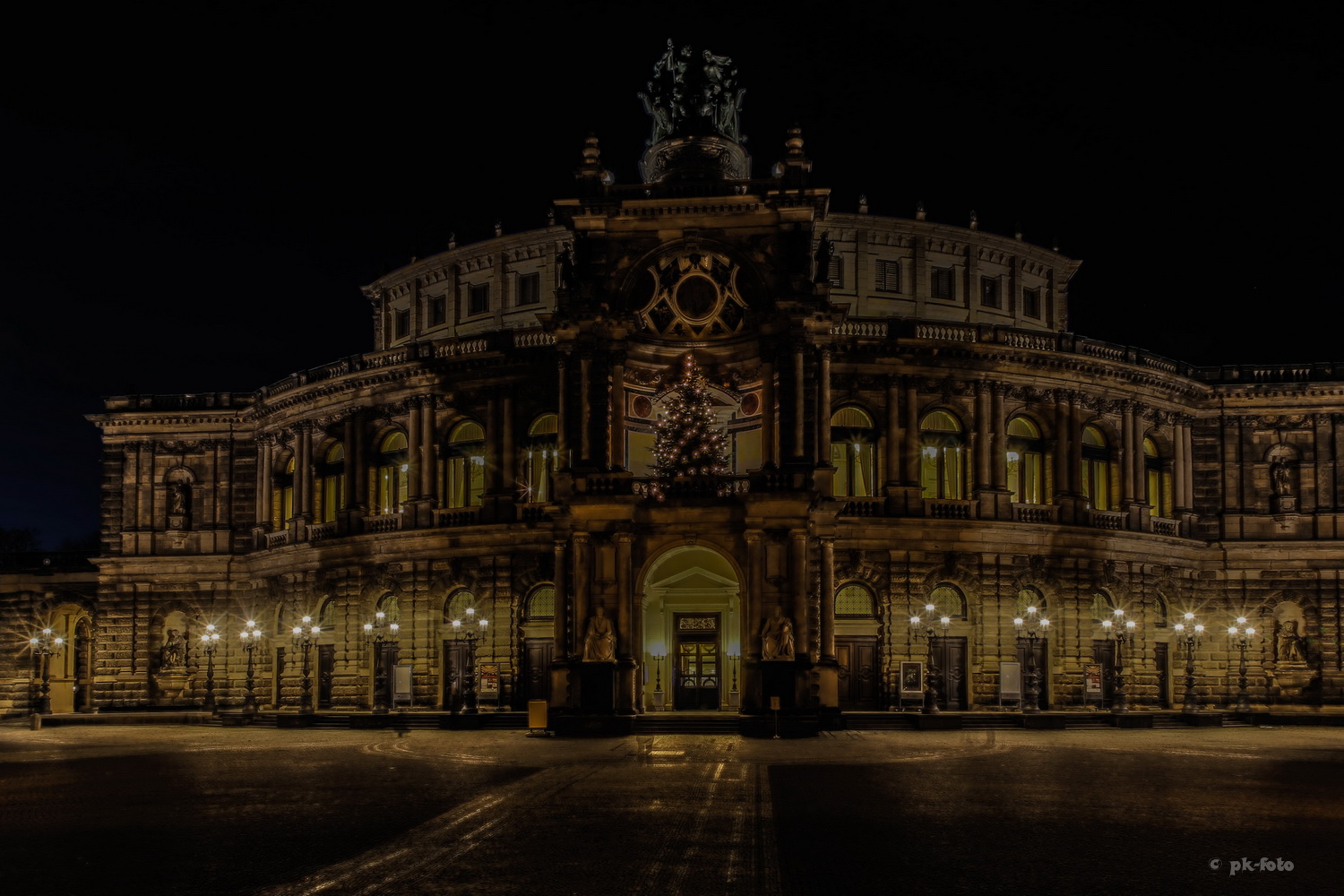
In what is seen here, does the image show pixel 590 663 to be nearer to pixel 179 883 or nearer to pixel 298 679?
pixel 298 679

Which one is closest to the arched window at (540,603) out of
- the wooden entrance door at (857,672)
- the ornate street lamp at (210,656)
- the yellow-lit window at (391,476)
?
the yellow-lit window at (391,476)

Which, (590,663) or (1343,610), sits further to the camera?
(1343,610)

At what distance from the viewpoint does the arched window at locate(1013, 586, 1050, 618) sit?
5772 centimetres

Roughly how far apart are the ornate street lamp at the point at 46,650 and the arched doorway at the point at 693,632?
2952cm

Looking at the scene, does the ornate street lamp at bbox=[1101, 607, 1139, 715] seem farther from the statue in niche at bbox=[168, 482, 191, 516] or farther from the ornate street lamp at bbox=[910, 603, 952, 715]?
the statue in niche at bbox=[168, 482, 191, 516]

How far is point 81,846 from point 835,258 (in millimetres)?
49327

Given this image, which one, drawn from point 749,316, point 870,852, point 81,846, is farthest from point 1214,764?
point 81,846

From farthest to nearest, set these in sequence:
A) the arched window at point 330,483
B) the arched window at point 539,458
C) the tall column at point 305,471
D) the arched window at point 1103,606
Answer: the arched window at point 330,483 < the tall column at point 305,471 < the arched window at point 1103,606 < the arched window at point 539,458

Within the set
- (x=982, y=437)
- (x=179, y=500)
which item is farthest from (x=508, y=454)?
(x=179, y=500)

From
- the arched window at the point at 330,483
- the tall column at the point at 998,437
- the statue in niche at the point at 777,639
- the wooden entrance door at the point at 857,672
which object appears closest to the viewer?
the statue in niche at the point at 777,639

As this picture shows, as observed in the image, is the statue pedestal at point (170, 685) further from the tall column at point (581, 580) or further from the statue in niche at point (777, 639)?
the statue in niche at point (777, 639)

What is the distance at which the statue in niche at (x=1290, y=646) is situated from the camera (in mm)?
61875

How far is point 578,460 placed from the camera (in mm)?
49438

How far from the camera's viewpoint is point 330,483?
65.8 meters
